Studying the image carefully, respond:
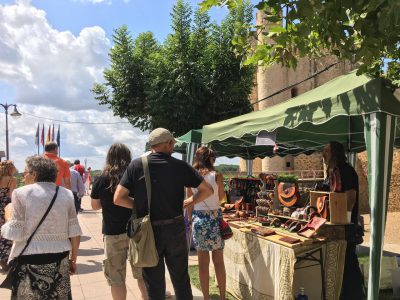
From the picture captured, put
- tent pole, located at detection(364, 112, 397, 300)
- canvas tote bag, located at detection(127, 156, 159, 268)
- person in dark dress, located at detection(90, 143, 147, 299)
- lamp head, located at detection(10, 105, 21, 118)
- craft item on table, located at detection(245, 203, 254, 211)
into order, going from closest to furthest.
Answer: canvas tote bag, located at detection(127, 156, 159, 268)
tent pole, located at detection(364, 112, 397, 300)
person in dark dress, located at detection(90, 143, 147, 299)
craft item on table, located at detection(245, 203, 254, 211)
lamp head, located at detection(10, 105, 21, 118)

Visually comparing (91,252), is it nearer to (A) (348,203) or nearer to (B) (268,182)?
(B) (268,182)

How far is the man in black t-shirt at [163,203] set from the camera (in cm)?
347

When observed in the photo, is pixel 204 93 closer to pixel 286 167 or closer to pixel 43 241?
pixel 43 241

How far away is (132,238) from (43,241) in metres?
0.70

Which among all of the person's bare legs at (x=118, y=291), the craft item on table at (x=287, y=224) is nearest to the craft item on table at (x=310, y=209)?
the craft item on table at (x=287, y=224)

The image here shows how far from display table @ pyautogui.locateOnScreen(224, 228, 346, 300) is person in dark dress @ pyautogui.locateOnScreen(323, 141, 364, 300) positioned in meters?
0.18

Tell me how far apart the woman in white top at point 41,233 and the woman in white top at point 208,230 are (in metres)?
1.71

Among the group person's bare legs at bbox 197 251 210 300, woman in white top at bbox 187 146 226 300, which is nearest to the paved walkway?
person's bare legs at bbox 197 251 210 300

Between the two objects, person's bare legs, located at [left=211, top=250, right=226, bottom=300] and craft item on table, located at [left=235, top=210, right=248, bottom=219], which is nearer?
person's bare legs, located at [left=211, top=250, right=226, bottom=300]

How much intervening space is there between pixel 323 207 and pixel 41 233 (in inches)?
111

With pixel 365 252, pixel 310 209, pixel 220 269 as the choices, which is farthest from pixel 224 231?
pixel 365 252

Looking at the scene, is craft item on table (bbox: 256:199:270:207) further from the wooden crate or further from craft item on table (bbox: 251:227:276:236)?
the wooden crate

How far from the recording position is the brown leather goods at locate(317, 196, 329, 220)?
436cm

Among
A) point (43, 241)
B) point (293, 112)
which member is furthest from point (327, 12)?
point (43, 241)
